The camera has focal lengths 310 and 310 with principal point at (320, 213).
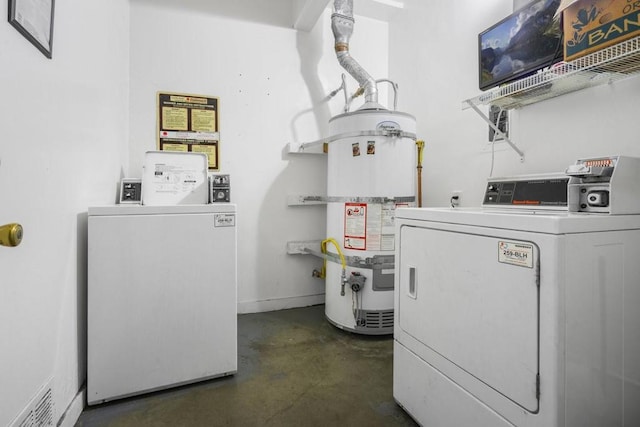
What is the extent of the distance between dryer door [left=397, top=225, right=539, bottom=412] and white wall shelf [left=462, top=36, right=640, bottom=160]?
0.77m

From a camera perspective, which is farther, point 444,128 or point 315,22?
point 315,22

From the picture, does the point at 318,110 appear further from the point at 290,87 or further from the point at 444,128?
the point at 444,128

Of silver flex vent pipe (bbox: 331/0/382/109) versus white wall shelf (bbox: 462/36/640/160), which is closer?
white wall shelf (bbox: 462/36/640/160)

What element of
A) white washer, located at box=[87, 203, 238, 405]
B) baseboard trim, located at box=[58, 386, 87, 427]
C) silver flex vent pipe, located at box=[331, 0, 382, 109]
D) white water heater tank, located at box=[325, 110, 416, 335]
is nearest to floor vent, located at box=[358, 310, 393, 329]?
white water heater tank, located at box=[325, 110, 416, 335]

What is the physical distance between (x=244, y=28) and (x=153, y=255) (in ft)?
6.71

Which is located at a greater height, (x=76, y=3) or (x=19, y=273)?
(x=76, y=3)

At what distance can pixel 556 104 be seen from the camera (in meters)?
1.62

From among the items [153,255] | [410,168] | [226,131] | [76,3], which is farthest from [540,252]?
[226,131]

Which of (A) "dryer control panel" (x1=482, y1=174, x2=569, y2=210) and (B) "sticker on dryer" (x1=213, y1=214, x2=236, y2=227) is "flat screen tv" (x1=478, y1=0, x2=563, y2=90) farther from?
(B) "sticker on dryer" (x1=213, y1=214, x2=236, y2=227)

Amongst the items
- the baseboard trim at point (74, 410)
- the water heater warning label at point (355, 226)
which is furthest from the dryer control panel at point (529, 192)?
the baseboard trim at point (74, 410)

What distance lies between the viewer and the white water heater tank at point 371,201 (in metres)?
2.13

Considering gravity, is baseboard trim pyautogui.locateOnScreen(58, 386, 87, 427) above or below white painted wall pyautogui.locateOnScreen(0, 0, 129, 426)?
below

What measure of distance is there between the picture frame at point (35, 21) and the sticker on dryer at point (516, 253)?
5.27ft

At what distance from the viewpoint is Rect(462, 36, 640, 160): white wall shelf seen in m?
1.08
